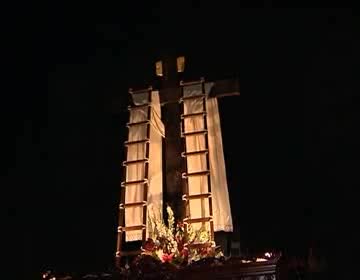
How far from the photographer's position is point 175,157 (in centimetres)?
548

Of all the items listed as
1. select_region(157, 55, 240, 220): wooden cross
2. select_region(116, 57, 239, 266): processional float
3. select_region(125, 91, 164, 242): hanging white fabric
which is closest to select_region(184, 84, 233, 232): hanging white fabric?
select_region(116, 57, 239, 266): processional float

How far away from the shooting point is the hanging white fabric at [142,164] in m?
5.34

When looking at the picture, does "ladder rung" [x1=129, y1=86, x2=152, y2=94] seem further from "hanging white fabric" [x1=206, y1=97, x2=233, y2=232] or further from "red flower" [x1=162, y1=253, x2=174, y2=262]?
"red flower" [x1=162, y1=253, x2=174, y2=262]

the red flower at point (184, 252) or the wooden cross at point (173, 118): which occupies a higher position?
the wooden cross at point (173, 118)

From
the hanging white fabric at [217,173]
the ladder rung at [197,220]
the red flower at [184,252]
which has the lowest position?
the red flower at [184,252]

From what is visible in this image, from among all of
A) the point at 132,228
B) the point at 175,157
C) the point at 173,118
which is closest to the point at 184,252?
the point at 132,228

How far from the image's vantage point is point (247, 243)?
17.9ft

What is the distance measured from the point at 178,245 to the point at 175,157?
1.15m

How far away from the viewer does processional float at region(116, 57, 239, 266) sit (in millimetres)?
5160

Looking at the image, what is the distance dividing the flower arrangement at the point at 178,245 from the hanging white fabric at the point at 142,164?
0.39 meters

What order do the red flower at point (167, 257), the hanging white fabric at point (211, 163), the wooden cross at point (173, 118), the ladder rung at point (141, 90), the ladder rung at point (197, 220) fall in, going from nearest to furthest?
the red flower at point (167, 257), the ladder rung at point (197, 220), the hanging white fabric at point (211, 163), the wooden cross at point (173, 118), the ladder rung at point (141, 90)

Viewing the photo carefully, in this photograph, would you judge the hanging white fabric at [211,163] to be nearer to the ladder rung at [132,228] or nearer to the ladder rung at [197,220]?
the ladder rung at [197,220]

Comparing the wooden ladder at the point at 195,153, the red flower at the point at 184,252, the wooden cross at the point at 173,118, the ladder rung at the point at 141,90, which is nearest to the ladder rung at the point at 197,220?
the wooden ladder at the point at 195,153

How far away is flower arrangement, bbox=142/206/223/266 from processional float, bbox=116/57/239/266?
0.10 meters
